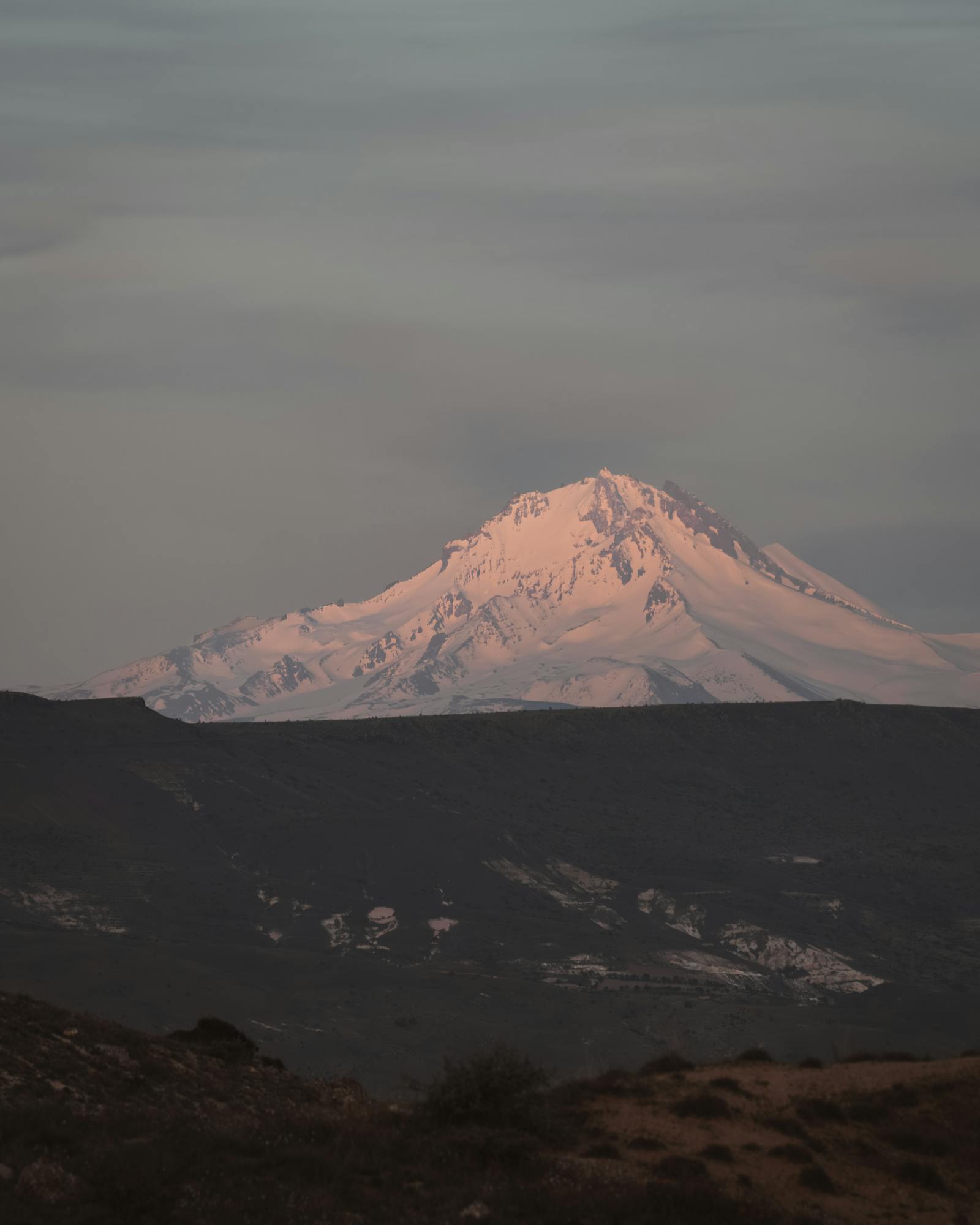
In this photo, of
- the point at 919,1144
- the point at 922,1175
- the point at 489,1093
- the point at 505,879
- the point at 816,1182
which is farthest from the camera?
the point at 505,879

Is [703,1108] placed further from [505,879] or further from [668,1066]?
[505,879]

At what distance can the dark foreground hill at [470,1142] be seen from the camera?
20672 mm

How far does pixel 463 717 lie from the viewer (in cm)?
14525

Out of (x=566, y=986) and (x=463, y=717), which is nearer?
(x=566, y=986)

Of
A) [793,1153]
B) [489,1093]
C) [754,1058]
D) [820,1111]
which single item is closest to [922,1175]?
[793,1153]

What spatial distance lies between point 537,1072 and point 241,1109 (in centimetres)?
524

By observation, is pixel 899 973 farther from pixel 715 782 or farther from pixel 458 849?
pixel 715 782

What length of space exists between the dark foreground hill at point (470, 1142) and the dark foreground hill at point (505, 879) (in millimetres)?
30285

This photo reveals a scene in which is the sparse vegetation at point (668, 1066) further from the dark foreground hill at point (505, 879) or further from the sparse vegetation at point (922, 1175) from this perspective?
the dark foreground hill at point (505, 879)

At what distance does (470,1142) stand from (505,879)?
80.7 meters

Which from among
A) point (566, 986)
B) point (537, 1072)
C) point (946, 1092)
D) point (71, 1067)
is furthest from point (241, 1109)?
point (566, 986)

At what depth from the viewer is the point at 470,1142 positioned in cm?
2370

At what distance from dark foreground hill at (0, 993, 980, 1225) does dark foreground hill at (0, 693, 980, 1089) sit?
30.3 m

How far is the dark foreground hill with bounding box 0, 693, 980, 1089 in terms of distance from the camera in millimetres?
71750
